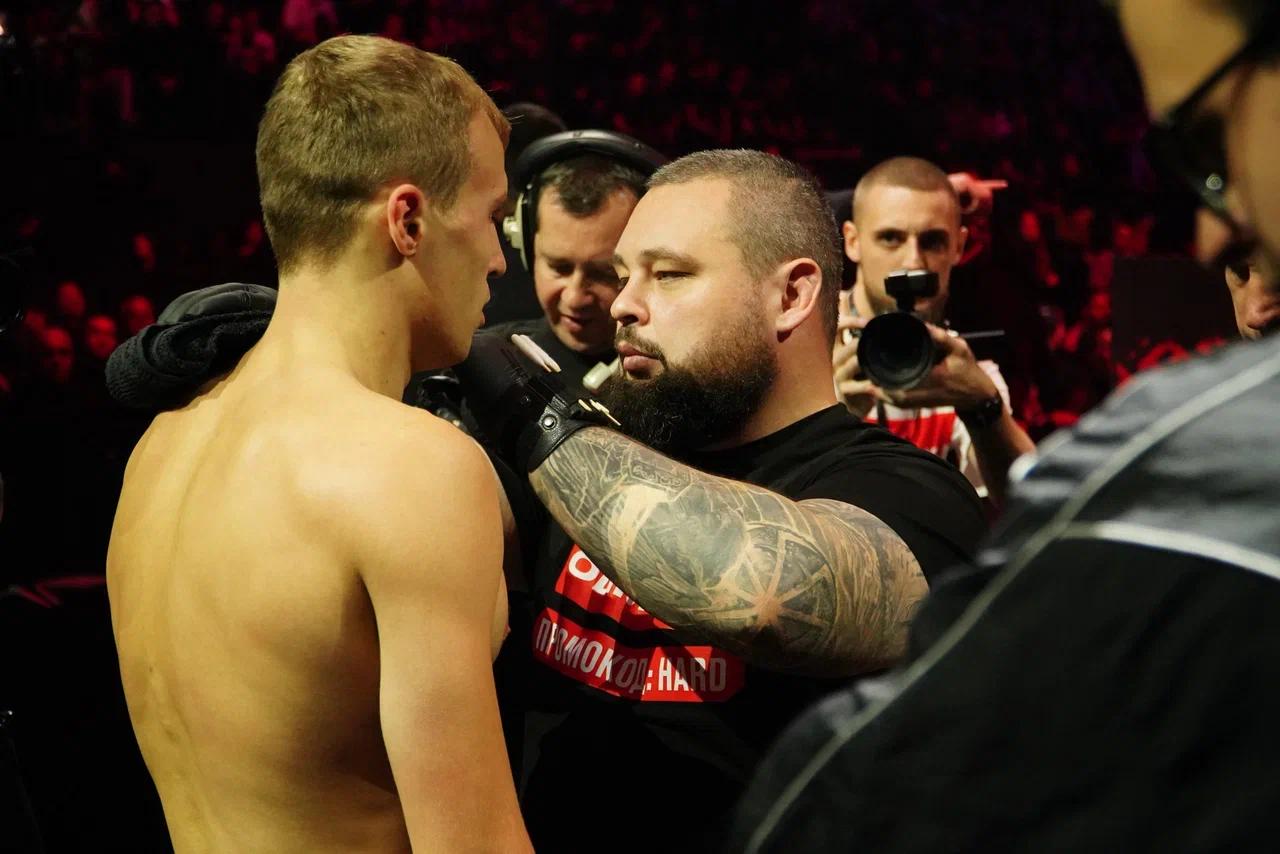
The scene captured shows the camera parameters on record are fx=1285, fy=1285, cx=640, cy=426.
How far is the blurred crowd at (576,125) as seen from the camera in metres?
2.98

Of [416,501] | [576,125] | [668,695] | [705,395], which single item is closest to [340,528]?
[416,501]

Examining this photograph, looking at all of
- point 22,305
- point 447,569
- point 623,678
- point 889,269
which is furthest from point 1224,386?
point 889,269

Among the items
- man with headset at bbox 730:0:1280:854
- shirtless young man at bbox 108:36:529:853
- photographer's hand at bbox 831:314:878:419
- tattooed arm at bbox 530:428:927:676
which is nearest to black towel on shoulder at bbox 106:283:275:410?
shirtless young man at bbox 108:36:529:853

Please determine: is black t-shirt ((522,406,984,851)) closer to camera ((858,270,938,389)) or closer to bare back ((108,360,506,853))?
bare back ((108,360,506,853))

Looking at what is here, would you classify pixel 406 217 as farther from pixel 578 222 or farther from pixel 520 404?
pixel 578 222

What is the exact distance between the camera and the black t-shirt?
1.45m

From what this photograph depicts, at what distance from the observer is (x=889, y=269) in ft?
9.68

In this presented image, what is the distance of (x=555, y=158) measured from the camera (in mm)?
2434

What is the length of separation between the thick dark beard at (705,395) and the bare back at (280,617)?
464 mm

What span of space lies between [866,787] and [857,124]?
150 inches

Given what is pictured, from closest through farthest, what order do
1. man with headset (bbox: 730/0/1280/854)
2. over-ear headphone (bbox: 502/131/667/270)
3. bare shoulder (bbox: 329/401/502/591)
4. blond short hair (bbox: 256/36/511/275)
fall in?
1. man with headset (bbox: 730/0/1280/854)
2. bare shoulder (bbox: 329/401/502/591)
3. blond short hair (bbox: 256/36/511/275)
4. over-ear headphone (bbox: 502/131/667/270)

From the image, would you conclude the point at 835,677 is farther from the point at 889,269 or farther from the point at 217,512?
the point at 889,269

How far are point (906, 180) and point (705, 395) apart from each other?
1577 mm

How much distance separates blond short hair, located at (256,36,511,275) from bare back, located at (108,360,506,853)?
0.16m
